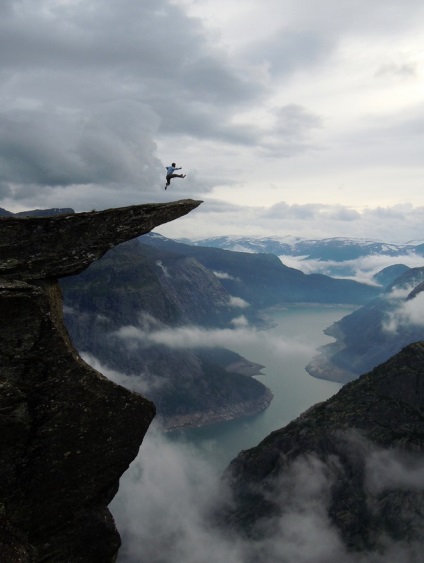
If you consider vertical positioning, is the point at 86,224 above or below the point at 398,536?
above

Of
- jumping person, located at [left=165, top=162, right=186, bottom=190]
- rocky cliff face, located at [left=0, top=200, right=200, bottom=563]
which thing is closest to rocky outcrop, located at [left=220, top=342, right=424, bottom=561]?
jumping person, located at [left=165, top=162, right=186, bottom=190]

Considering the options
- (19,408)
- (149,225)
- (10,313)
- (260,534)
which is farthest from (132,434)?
(260,534)

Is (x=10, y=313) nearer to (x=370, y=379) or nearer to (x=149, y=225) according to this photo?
(x=149, y=225)

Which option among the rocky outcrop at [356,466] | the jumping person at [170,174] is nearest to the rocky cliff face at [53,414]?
the jumping person at [170,174]

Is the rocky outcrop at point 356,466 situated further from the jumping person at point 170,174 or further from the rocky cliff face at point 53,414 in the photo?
the rocky cliff face at point 53,414

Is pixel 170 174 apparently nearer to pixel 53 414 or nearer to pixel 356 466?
pixel 53 414
